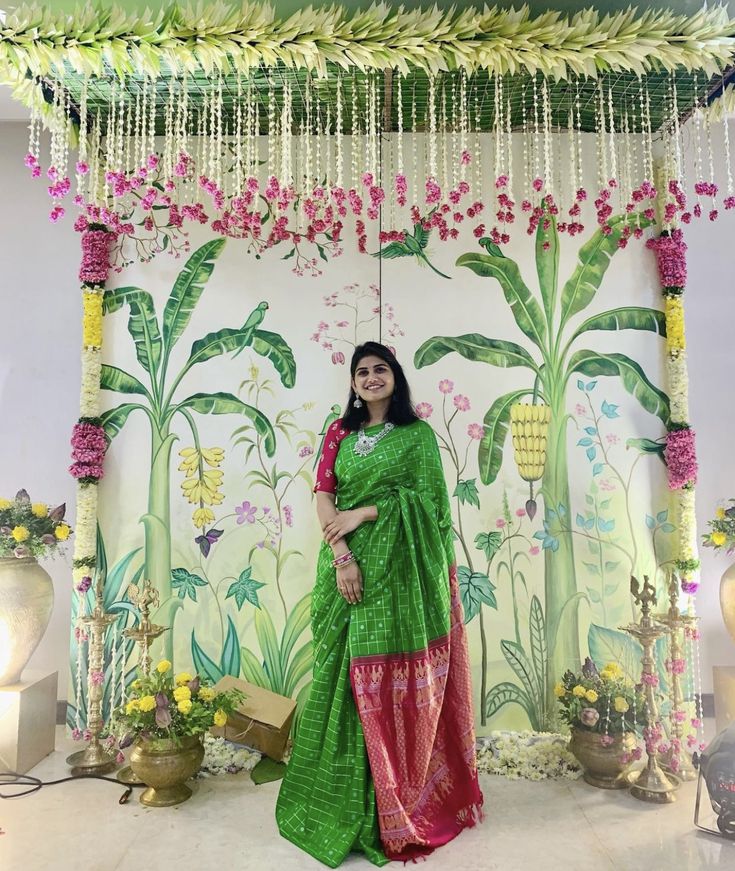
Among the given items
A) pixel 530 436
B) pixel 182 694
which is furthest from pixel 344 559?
pixel 530 436

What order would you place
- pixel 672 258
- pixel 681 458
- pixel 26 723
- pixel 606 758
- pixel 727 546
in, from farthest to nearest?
1. pixel 672 258
2. pixel 681 458
3. pixel 727 546
4. pixel 26 723
5. pixel 606 758

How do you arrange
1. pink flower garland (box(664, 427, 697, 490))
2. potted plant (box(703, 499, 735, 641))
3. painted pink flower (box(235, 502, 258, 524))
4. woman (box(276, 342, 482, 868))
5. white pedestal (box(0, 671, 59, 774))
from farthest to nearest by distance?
painted pink flower (box(235, 502, 258, 524)) < pink flower garland (box(664, 427, 697, 490)) < potted plant (box(703, 499, 735, 641)) < white pedestal (box(0, 671, 59, 774)) < woman (box(276, 342, 482, 868))

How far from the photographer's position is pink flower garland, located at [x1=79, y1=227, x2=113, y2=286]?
3.34m

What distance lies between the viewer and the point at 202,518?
130 inches

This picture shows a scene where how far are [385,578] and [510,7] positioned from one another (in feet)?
8.04

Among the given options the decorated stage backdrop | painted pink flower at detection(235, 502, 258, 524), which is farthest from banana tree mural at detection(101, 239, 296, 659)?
painted pink flower at detection(235, 502, 258, 524)

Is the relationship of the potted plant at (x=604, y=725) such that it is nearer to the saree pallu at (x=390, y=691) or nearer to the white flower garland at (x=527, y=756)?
the white flower garland at (x=527, y=756)

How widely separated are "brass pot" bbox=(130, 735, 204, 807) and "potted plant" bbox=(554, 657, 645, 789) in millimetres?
1674

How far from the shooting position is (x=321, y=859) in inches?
84.0

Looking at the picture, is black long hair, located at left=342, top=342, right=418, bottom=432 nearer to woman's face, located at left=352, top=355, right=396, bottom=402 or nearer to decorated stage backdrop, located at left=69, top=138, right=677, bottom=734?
woman's face, located at left=352, top=355, right=396, bottom=402

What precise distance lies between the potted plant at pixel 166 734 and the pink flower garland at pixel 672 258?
10.1 ft

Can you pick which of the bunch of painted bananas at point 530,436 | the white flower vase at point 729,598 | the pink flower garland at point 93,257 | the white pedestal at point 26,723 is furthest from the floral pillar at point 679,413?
the white pedestal at point 26,723

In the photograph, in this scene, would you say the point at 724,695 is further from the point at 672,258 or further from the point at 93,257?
the point at 93,257

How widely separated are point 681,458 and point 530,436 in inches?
30.0
